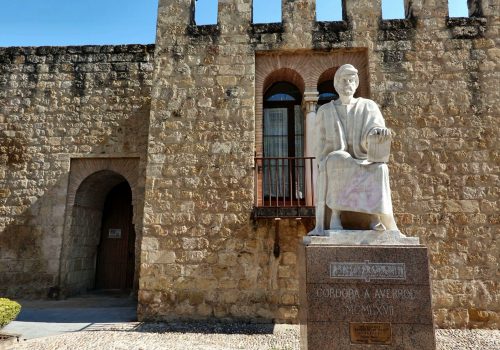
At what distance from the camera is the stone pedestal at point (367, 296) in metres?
3.23

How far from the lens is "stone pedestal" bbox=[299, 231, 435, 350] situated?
323 cm

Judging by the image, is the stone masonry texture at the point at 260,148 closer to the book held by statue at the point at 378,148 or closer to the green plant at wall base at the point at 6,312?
the green plant at wall base at the point at 6,312

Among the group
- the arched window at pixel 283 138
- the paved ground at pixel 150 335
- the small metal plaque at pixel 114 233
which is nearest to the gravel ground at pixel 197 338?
the paved ground at pixel 150 335

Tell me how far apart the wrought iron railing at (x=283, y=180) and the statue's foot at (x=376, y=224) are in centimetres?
291

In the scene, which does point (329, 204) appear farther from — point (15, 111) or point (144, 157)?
point (15, 111)

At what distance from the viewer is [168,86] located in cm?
691

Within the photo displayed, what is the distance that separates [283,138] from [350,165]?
3.73 meters

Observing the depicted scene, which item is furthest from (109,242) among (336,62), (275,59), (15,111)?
(336,62)

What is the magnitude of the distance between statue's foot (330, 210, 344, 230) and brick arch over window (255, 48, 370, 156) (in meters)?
3.43

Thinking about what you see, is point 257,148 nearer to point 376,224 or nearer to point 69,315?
point 376,224

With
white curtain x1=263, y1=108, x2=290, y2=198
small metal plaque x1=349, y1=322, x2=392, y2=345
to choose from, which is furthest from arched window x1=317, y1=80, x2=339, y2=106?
small metal plaque x1=349, y1=322, x2=392, y2=345

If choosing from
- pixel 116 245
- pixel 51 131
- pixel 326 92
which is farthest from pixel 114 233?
pixel 326 92

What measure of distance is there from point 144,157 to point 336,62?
4393mm

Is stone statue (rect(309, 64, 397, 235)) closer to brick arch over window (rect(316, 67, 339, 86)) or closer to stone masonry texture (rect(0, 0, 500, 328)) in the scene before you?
stone masonry texture (rect(0, 0, 500, 328))
